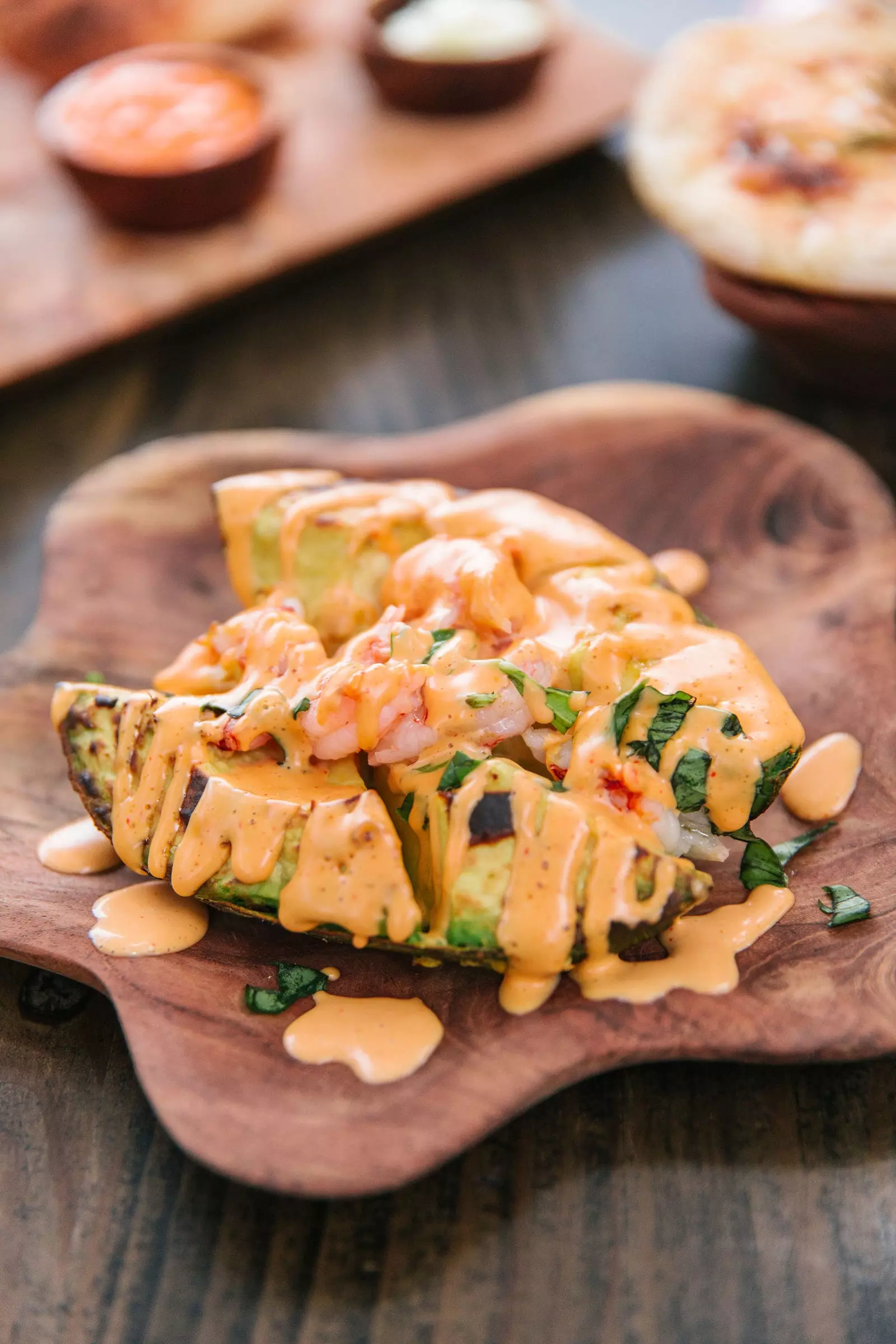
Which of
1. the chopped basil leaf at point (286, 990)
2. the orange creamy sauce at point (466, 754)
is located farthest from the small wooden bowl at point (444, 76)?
the chopped basil leaf at point (286, 990)

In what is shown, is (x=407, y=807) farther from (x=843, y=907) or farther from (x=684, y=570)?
(x=684, y=570)

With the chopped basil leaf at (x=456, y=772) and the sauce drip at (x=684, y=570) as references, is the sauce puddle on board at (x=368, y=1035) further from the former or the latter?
the sauce drip at (x=684, y=570)

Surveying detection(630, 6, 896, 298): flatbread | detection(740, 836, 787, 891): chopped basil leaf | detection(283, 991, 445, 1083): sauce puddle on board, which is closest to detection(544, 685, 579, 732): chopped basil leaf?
detection(740, 836, 787, 891): chopped basil leaf

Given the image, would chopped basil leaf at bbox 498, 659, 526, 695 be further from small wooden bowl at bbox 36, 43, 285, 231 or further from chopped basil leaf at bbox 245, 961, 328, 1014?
small wooden bowl at bbox 36, 43, 285, 231

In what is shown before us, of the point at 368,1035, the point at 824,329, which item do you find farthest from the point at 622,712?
the point at 824,329

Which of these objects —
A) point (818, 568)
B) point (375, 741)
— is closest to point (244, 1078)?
point (375, 741)

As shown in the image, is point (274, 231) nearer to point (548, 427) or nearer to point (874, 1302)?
point (548, 427)
